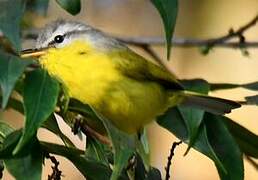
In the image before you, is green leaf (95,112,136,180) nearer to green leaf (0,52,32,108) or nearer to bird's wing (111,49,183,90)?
green leaf (0,52,32,108)

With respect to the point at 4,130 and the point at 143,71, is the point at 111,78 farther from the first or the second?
the point at 4,130

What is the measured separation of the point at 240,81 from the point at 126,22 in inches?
30.0

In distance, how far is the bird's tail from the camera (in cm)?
222

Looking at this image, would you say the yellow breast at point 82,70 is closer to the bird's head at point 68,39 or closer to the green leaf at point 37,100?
the bird's head at point 68,39

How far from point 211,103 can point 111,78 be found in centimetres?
26

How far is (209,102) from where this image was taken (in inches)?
90.7

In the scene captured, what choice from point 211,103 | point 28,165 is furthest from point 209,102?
point 28,165

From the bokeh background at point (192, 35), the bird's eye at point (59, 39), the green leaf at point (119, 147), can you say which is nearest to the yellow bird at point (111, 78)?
the bird's eye at point (59, 39)

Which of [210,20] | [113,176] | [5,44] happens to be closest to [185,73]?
[210,20]

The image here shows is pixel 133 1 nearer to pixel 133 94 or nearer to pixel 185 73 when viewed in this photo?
pixel 185 73

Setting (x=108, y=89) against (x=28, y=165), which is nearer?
(x=28, y=165)

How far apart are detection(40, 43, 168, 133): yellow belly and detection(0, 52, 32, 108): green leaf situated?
60 centimetres

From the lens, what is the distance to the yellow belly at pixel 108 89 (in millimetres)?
2203

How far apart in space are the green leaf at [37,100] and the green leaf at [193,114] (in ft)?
1.13
